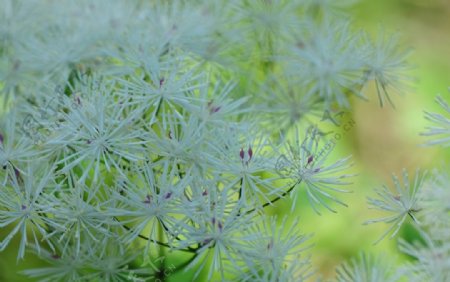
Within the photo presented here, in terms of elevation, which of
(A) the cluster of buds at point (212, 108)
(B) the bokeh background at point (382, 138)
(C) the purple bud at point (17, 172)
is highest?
(B) the bokeh background at point (382, 138)

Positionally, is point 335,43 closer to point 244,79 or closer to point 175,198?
point 244,79

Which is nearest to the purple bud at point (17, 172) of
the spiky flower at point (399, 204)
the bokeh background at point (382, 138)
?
the bokeh background at point (382, 138)

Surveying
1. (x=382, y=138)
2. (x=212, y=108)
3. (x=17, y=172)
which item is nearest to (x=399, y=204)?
(x=212, y=108)

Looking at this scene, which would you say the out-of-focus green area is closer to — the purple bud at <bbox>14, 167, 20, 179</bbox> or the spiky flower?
the spiky flower

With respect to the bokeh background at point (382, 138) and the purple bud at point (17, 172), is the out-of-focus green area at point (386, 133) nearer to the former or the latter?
the bokeh background at point (382, 138)

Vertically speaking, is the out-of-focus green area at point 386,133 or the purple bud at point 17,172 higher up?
the out-of-focus green area at point 386,133

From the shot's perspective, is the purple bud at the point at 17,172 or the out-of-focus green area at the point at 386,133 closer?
the purple bud at the point at 17,172

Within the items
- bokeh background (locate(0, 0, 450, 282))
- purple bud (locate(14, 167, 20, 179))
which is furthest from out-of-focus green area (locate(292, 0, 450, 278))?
purple bud (locate(14, 167, 20, 179))
